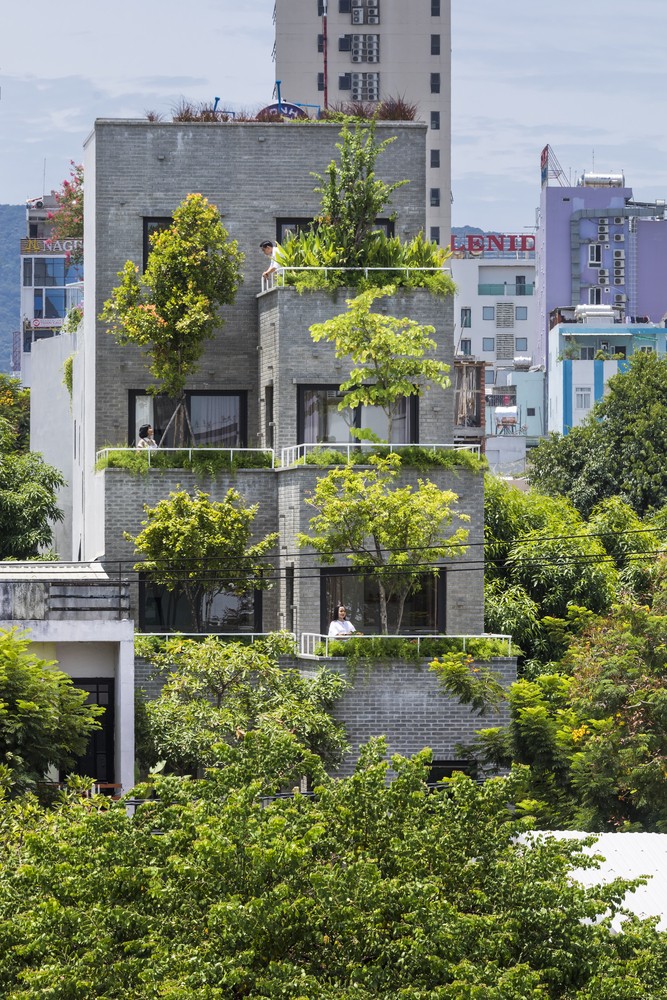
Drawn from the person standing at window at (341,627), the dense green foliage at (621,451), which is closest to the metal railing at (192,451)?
the person standing at window at (341,627)

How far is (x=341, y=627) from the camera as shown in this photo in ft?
135

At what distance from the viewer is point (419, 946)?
69.2ft

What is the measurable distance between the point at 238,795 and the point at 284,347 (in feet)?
76.9

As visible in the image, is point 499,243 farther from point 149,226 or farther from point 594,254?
point 149,226

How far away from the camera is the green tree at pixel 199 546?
41719 millimetres

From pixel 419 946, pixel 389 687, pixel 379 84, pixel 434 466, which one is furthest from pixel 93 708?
pixel 379 84

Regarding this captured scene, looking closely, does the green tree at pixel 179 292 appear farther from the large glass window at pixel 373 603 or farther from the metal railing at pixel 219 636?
the metal railing at pixel 219 636

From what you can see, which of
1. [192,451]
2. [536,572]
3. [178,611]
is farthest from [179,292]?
[536,572]

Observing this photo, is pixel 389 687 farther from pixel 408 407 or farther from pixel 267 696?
pixel 408 407

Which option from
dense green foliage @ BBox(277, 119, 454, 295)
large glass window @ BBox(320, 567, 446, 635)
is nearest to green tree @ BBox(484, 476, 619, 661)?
large glass window @ BBox(320, 567, 446, 635)

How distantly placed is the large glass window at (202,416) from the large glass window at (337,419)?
10.0 feet

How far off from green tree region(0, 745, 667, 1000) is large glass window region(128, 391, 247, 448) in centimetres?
2435

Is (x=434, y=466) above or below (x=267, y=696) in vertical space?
above

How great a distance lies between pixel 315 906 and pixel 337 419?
24.4 metres
